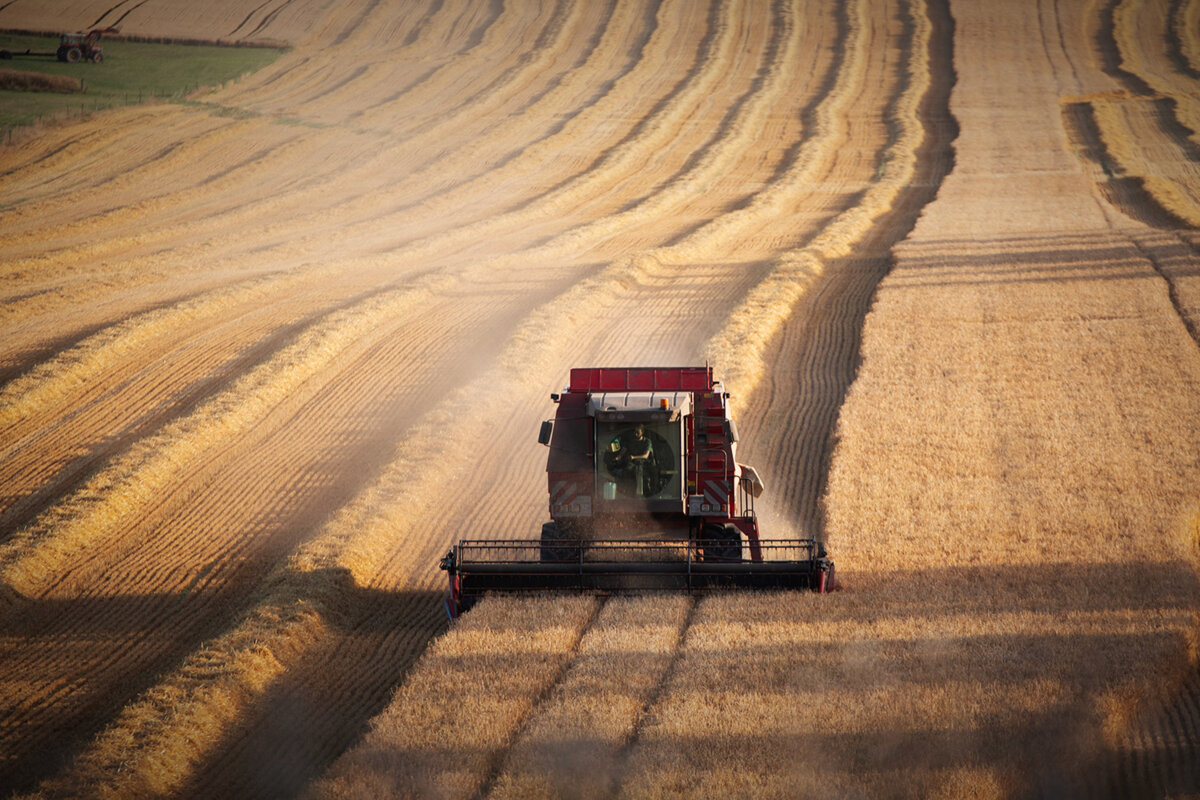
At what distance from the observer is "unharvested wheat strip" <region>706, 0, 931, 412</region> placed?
21484 millimetres

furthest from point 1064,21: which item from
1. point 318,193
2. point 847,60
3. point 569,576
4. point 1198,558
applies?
point 569,576

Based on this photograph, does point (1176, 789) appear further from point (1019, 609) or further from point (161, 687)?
point (161, 687)

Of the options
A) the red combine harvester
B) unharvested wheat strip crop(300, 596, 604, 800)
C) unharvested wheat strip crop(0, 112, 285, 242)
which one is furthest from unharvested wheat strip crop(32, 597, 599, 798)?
unharvested wheat strip crop(0, 112, 285, 242)

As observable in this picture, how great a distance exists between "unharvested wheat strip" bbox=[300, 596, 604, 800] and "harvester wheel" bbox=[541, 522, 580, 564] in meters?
0.52

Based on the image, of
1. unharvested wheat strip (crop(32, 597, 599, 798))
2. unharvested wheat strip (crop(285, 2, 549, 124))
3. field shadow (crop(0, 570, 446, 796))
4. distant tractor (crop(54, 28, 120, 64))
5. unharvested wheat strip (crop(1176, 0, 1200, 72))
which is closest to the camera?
unharvested wheat strip (crop(32, 597, 599, 798))

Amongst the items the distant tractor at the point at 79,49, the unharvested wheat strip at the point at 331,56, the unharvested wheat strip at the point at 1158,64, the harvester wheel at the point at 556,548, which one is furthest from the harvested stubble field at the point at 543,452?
the distant tractor at the point at 79,49

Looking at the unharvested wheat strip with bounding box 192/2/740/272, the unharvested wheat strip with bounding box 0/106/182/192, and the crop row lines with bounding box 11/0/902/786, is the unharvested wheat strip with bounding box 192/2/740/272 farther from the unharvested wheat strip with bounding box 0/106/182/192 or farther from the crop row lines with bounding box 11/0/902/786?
the unharvested wheat strip with bounding box 0/106/182/192

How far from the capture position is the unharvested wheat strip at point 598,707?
841 cm

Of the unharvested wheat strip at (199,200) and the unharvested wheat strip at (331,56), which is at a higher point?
the unharvested wheat strip at (331,56)

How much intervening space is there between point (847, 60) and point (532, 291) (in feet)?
132

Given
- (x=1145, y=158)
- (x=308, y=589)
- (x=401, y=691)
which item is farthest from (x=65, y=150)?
(x=1145, y=158)

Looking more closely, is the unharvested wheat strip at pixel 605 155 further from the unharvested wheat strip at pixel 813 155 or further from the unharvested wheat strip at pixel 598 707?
the unharvested wheat strip at pixel 598 707

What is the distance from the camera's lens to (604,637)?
1101cm

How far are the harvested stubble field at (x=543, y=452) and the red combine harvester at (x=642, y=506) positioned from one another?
42 cm
